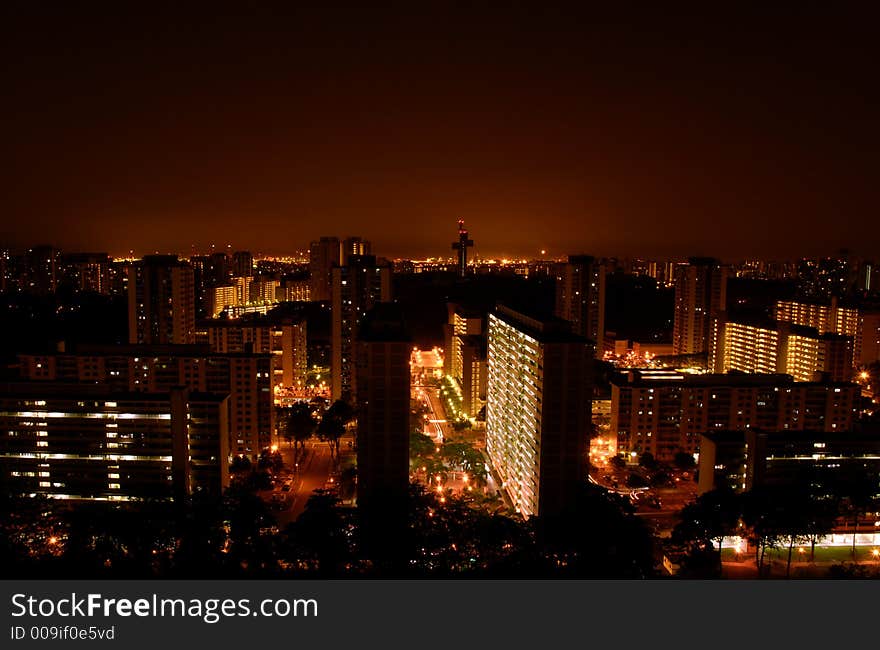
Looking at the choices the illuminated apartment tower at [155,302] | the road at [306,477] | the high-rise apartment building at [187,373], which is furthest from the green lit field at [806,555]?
the illuminated apartment tower at [155,302]

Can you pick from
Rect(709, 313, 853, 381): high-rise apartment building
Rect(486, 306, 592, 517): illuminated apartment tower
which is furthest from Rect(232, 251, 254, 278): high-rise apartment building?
Rect(486, 306, 592, 517): illuminated apartment tower

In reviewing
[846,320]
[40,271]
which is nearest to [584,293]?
[846,320]

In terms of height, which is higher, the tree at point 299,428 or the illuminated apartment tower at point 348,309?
the illuminated apartment tower at point 348,309

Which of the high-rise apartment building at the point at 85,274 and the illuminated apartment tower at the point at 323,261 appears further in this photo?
the illuminated apartment tower at the point at 323,261

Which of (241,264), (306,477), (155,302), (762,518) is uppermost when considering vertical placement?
(241,264)

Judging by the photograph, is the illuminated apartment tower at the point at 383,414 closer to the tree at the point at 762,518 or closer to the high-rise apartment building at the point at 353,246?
the tree at the point at 762,518

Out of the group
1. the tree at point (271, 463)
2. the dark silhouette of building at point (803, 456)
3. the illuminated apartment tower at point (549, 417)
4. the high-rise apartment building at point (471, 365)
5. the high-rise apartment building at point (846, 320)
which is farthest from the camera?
the high-rise apartment building at point (846, 320)

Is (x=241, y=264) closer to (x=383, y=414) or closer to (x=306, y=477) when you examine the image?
(x=306, y=477)
